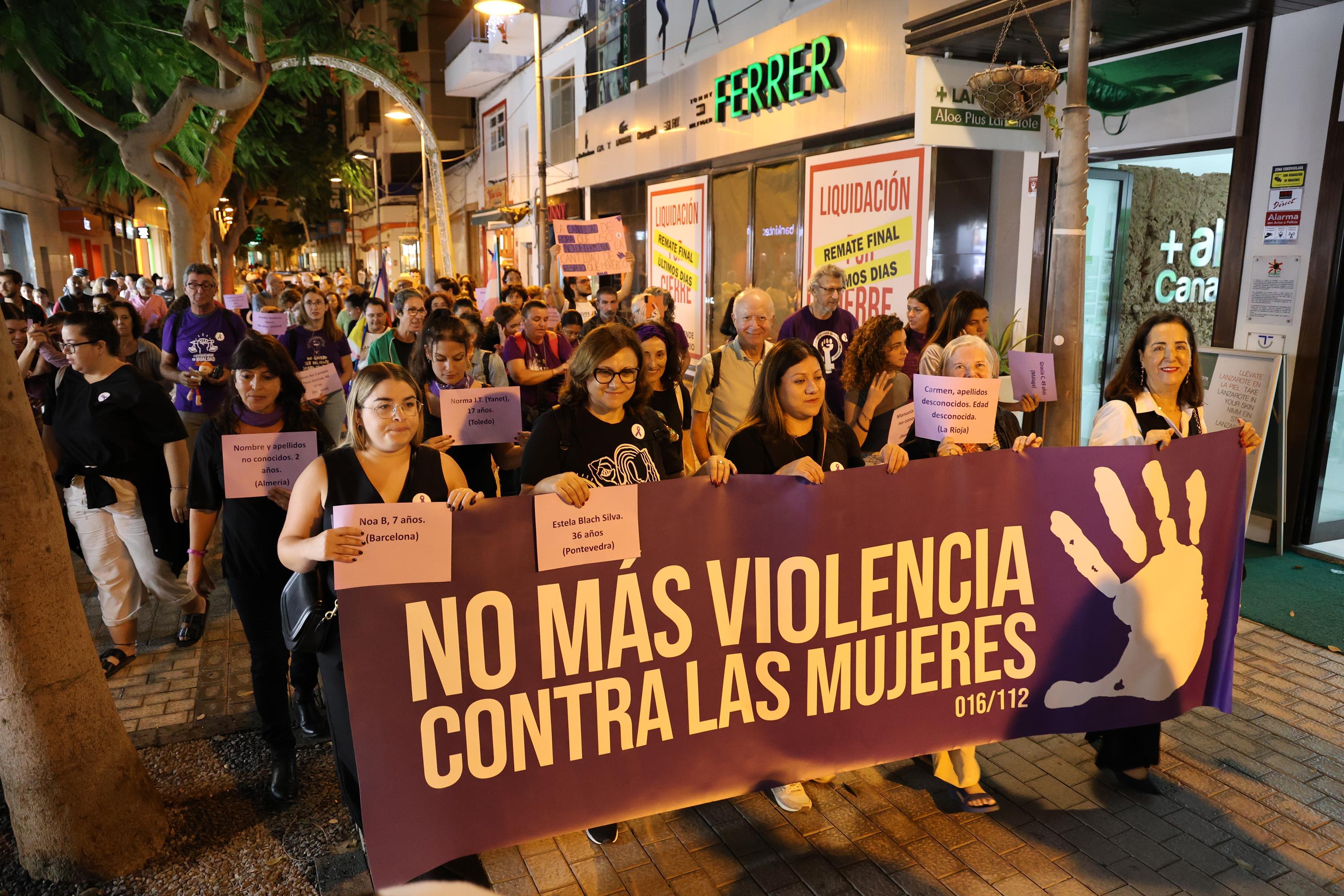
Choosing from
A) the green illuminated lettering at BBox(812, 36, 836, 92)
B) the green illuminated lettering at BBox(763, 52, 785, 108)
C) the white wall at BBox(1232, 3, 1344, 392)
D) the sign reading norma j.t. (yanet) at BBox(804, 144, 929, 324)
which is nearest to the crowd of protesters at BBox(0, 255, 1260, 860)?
the white wall at BBox(1232, 3, 1344, 392)

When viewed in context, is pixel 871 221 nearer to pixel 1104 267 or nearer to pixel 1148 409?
Answer: pixel 1104 267

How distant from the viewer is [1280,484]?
278 inches

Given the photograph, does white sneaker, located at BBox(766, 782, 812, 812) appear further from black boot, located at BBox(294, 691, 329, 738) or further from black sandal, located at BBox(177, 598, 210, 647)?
black sandal, located at BBox(177, 598, 210, 647)

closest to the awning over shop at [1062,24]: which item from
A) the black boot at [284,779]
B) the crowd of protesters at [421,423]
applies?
the crowd of protesters at [421,423]

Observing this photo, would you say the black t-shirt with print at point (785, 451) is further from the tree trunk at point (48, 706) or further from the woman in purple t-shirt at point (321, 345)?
the woman in purple t-shirt at point (321, 345)

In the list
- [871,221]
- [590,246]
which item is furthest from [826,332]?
[590,246]

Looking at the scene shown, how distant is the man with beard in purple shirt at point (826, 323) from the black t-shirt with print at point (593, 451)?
10.6 ft

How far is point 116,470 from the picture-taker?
5.27m

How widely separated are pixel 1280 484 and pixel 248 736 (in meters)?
7.01

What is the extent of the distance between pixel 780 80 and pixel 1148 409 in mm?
9511

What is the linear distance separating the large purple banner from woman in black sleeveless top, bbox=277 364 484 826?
34 centimetres

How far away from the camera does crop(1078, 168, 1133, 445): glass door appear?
9383 millimetres

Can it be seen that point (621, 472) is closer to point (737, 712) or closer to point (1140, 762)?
point (737, 712)

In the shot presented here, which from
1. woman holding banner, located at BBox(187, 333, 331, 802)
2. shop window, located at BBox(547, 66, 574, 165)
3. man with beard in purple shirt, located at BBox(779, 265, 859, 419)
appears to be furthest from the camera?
shop window, located at BBox(547, 66, 574, 165)
